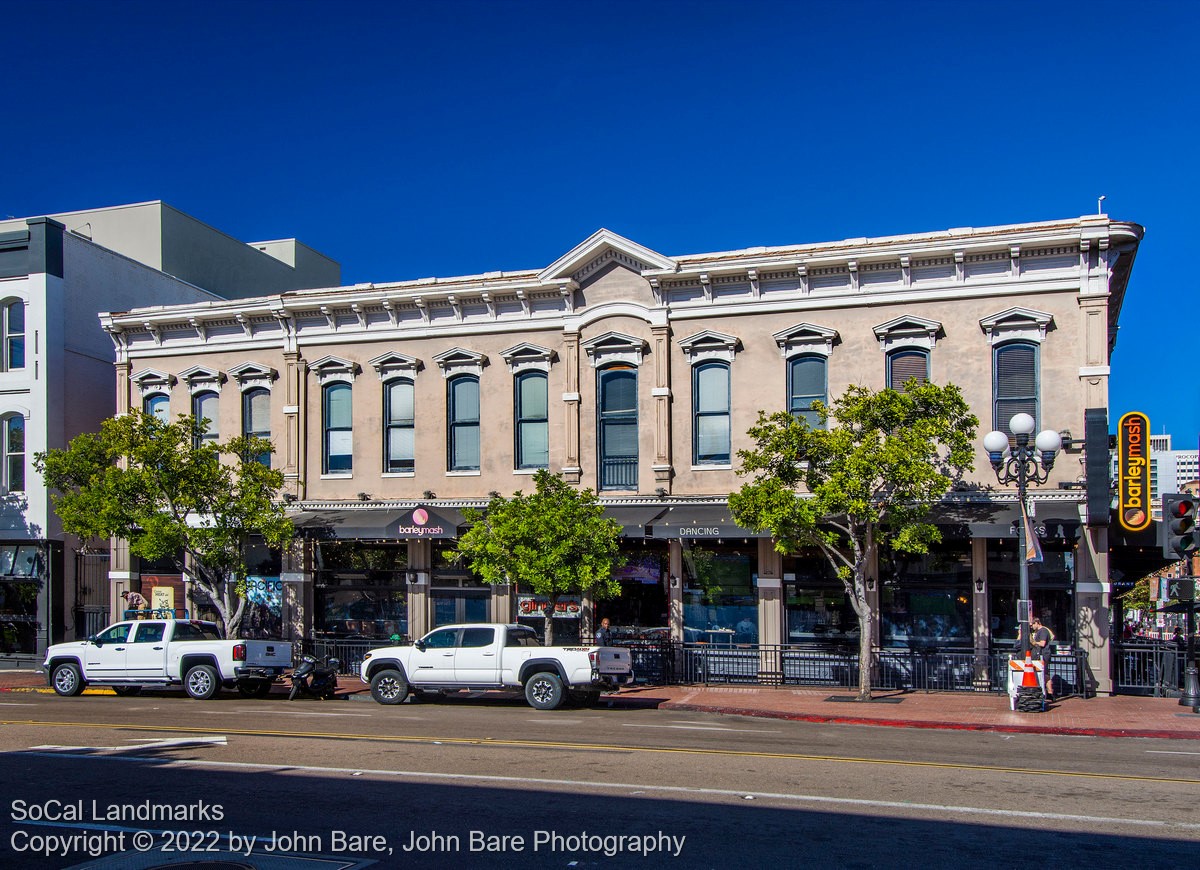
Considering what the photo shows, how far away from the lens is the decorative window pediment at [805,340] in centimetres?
2384

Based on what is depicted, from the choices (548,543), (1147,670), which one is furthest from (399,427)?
(1147,670)

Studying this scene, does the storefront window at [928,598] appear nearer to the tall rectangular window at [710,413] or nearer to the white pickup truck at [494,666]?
the tall rectangular window at [710,413]

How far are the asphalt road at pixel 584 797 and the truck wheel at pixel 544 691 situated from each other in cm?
252

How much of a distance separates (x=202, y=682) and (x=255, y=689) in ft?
4.30

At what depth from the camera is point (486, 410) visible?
26469mm

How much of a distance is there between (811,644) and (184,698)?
13.4 metres

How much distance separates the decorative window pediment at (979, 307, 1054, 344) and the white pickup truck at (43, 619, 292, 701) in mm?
16303

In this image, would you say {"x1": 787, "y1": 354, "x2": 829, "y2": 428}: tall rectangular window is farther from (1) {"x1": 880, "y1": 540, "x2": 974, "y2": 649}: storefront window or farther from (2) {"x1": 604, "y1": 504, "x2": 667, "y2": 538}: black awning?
(2) {"x1": 604, "y1": 504, "x2": 667, "y2": 538}: black awning

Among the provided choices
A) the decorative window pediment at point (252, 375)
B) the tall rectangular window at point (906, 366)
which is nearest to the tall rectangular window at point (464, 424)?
the decorative window pediment at point (252, 375)

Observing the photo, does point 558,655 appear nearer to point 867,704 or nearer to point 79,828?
point 867,704

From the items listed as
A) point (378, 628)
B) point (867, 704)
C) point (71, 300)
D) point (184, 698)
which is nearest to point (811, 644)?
point (867, 704)

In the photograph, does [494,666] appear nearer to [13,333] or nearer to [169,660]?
[169,660]

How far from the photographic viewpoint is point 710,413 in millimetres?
24922

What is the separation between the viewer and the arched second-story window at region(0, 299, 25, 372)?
3034 centimetres
